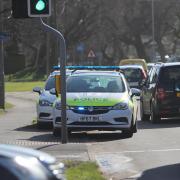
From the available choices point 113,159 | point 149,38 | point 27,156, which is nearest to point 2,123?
point 113,159

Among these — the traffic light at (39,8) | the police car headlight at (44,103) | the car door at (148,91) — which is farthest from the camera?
the car door at (148,91)

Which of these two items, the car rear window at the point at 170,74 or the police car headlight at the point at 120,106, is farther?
the car rear window at the point at 170,74

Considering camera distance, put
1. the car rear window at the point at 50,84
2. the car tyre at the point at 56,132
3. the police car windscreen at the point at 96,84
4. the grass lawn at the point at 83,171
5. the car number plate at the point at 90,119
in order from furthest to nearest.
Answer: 1. the car rear window at the point at 50,84
2. the police car windscreen at the point at 96,84
3. the car tyre at the point at 56,132
4. the car number plate at the point at 90,119
5. the grass lawn at the point at 83,171

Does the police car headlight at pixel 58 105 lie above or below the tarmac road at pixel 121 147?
above

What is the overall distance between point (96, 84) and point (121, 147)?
3428mm

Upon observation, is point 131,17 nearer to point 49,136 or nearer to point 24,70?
point 24,70

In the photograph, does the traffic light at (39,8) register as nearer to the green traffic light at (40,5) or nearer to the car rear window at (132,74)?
the green traffic light at (40,5)

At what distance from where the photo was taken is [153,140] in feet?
53.0

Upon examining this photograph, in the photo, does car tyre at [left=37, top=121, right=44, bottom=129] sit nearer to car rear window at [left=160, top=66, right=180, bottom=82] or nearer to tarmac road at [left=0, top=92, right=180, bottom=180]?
tarmac road at [left=0, top=92, right=180, bottom=180]

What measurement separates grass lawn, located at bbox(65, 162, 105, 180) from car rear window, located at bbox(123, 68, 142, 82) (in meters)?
24.7

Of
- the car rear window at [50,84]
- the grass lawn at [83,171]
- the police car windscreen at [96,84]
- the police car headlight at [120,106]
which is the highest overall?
the police car windscreen at [96,84]

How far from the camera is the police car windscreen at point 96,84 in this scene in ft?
58.2

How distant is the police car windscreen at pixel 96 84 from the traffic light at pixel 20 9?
12.8ft

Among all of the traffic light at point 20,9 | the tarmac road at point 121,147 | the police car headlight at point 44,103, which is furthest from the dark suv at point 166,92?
the traffic light at point 20,9
